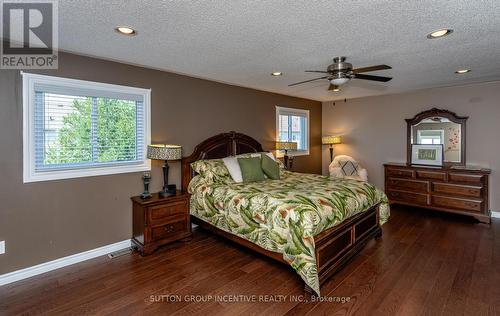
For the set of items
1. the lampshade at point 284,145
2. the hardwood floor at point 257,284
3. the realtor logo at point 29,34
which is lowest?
the hardwood floor at point 257,284

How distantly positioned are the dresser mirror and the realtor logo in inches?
227

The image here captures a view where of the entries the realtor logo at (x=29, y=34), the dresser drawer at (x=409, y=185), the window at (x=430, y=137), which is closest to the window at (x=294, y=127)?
the dresser drawer at (x=409, y=185)

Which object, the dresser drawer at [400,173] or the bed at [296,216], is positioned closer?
the bed at [296,216]

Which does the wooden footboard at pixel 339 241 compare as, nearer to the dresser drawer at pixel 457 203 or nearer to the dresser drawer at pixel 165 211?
the dresser drawer at pixel 165 211

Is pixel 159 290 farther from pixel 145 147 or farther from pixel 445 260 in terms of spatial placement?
pixel 445 260

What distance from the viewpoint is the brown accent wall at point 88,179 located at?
8.47 feet

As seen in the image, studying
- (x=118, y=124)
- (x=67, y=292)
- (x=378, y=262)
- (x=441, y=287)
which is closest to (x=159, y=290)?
(x=67, y=292)

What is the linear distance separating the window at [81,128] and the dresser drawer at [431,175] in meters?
4.69

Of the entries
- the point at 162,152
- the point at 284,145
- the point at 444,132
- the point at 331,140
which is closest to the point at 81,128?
the point at 162,152

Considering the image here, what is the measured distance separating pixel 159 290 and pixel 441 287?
2.60m

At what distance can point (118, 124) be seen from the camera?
3.36m

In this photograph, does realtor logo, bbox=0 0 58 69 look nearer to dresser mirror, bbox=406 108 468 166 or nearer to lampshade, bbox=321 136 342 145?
lampshade, bbox=321 136 342 145

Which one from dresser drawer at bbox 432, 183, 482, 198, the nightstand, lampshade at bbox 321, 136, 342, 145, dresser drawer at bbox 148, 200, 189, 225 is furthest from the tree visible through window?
dresser drawer at bbox 432, 183, 482, 198

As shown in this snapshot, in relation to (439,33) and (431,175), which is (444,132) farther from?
(439,33)
